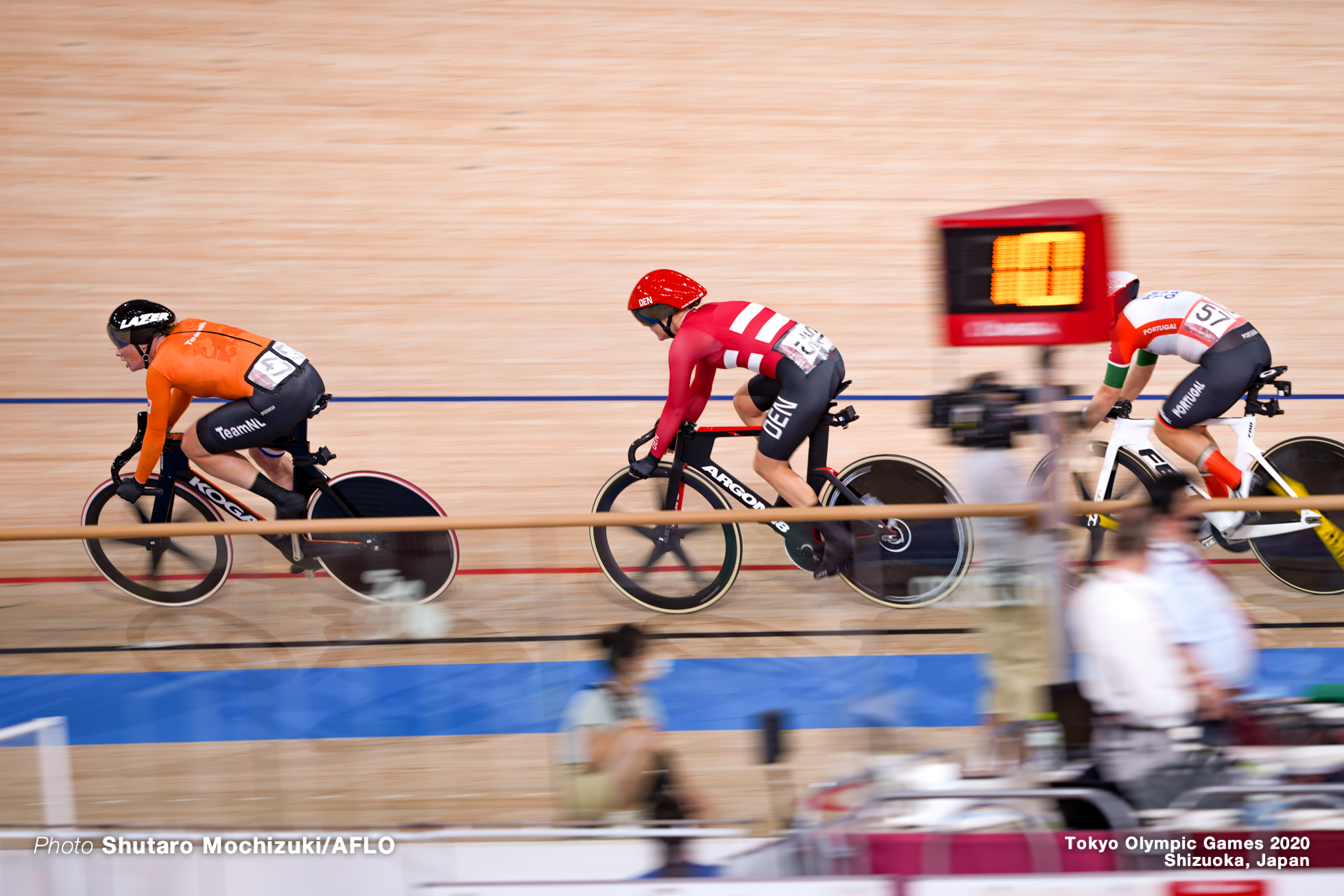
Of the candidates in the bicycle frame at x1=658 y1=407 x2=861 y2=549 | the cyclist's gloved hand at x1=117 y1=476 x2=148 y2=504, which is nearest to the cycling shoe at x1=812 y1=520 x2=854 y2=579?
the bicycle frame at x1=658 y1=407 x2=861 y2=549

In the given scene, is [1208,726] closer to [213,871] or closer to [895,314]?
[213,871]

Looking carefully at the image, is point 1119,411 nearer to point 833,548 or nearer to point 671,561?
point 833,548

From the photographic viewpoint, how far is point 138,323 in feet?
12.5

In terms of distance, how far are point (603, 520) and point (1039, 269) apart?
115cm

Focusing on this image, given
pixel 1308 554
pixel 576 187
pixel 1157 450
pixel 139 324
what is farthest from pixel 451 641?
pixel 576 187

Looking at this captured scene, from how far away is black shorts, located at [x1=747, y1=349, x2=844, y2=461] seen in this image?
12.2 feet

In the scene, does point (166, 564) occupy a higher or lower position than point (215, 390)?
lower

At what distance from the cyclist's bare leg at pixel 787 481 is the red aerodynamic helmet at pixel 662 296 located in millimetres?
625

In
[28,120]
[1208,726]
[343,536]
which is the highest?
[28,120]

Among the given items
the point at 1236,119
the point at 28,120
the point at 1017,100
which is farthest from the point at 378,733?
the point at 1236,119

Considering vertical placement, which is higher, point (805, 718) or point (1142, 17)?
A: point (1142, 17)

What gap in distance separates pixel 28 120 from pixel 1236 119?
756cm

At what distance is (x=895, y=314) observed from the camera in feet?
20.5

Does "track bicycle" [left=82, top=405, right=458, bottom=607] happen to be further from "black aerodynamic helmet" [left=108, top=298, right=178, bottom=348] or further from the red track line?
"black aerodynamic helmet" [left=108, top=298, right=178, bottom=348]
